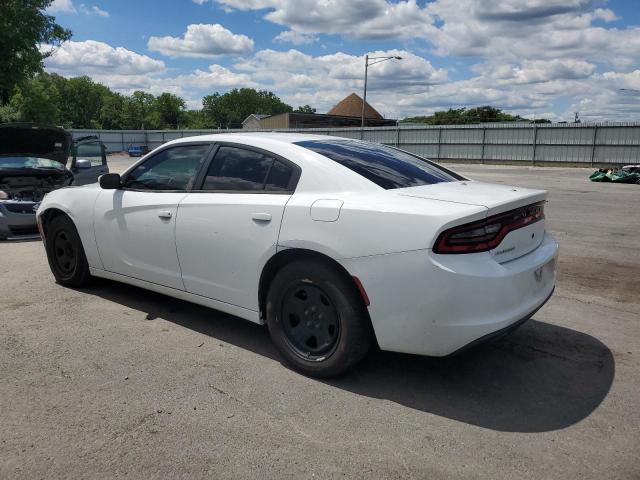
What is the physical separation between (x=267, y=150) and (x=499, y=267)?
1.78 metres

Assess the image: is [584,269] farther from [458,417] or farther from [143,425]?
[143,425]

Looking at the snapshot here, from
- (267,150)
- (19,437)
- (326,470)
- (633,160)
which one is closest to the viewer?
(326,470)

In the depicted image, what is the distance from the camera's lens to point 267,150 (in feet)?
12.4

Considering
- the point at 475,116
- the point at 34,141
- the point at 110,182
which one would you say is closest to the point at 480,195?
the point at 110,182

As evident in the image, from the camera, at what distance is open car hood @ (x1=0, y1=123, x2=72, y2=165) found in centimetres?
812

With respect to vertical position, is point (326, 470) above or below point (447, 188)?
below

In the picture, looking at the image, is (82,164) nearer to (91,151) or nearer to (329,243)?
(91,151)

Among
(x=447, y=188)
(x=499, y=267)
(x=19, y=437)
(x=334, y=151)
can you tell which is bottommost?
(x=19, y=437)

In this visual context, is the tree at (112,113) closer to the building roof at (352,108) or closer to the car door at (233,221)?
the building roof at (352,108)

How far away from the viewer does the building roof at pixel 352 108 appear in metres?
87.1

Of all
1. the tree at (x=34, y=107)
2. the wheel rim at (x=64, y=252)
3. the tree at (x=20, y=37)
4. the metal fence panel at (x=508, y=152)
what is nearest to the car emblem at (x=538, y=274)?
the wheel rim at (x=64, y=252)

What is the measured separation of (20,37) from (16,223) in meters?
10.8

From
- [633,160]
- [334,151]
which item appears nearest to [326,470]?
[334,151]

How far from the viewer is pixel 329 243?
3.15 meters
